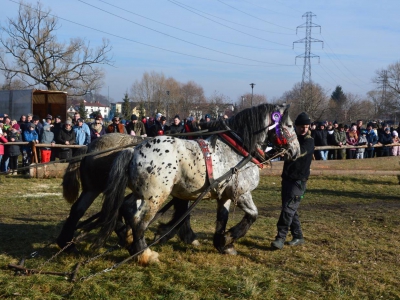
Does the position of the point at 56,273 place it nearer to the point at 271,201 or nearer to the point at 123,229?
the point at 123,229

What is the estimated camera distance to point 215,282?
490 cm

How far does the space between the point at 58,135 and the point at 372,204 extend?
8.97 metres

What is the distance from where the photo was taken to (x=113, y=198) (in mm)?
5316

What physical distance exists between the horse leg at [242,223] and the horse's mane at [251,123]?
63cm

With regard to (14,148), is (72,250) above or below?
below

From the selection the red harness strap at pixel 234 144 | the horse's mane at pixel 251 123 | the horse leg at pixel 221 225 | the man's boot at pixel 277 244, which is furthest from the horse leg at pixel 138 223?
the man's boot at pixel 277 244

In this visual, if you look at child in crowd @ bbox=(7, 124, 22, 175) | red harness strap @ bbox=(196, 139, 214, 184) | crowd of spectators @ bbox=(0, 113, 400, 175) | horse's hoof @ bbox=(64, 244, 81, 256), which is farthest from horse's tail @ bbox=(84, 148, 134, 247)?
child in crowd @ bbox=(7, 124, 22, 175)

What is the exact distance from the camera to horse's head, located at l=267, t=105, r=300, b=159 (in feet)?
19.7

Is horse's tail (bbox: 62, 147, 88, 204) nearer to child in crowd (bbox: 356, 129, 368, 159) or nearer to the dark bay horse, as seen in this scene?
the dark bay horse

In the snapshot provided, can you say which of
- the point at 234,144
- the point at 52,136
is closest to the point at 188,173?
the point at 234,144

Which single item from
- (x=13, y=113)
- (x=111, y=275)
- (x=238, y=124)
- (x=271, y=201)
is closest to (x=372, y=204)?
(x=271, y=201)

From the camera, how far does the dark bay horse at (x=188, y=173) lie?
17.5ft

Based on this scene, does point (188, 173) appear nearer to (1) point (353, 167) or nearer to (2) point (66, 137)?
(2) point (66, 137)

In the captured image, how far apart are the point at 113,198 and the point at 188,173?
0.92 meters
